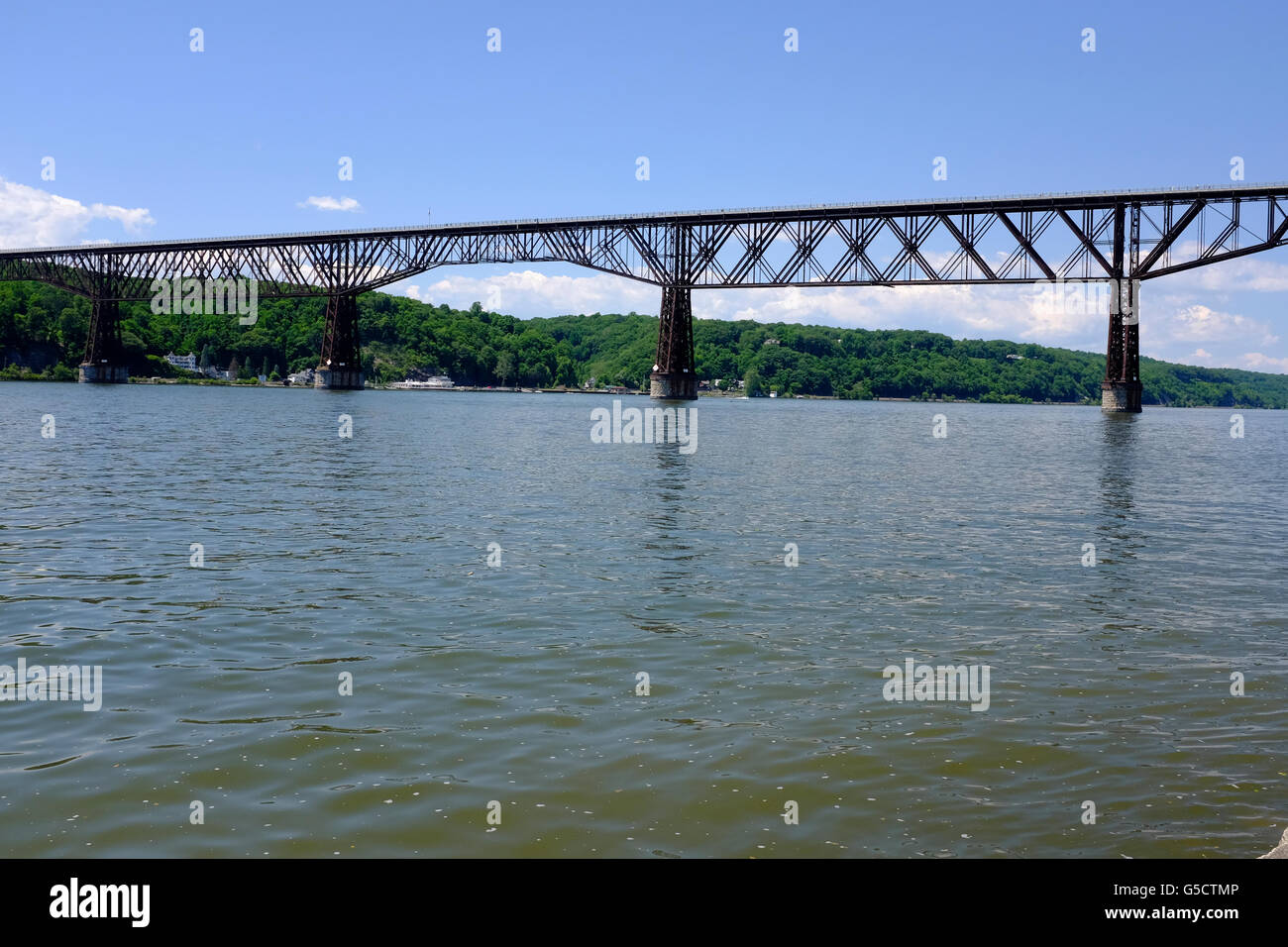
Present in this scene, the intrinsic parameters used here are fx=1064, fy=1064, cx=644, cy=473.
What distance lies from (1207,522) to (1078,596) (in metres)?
10.4

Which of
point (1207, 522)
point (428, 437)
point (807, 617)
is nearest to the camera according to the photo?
point (807, 617)

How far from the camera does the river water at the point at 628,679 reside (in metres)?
6.57

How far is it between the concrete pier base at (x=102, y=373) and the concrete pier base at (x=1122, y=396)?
11844 cm

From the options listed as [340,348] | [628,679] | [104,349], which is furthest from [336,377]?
[628,679]

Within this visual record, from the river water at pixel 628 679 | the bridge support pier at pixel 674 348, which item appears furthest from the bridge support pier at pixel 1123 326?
the river water at pixel 628 679

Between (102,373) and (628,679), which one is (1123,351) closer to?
(628,679)

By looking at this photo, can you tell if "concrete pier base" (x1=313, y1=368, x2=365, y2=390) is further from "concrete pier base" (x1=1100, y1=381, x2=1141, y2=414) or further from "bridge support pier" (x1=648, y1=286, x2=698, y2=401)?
"concrete pier base" (x1=1100, y1=381, x2=1141, y2=414)

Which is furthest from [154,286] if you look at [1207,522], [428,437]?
[1207,522]

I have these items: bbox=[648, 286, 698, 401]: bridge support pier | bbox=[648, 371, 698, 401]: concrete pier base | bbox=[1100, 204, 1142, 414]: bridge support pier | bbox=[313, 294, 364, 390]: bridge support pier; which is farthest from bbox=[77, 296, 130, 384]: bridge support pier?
bbox=[1100, 204, 1142, 414]: bridge support pier

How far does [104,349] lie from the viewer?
5364 inches

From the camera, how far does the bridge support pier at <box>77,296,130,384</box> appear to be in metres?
134

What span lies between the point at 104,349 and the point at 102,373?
337 cm

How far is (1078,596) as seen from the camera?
13.8 meters
